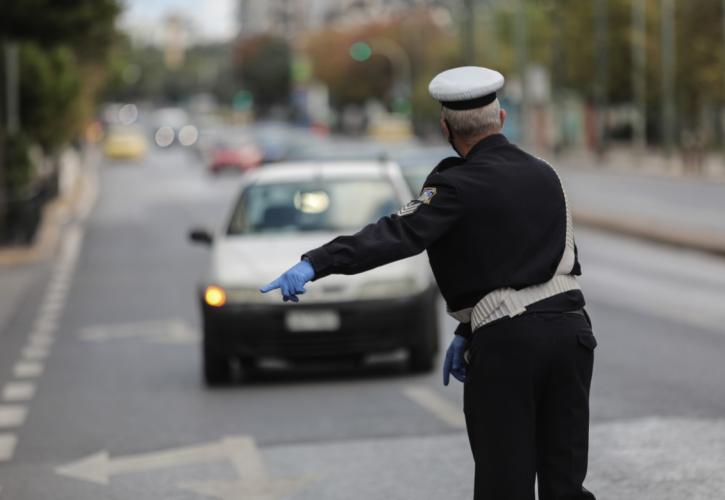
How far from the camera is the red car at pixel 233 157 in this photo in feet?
226

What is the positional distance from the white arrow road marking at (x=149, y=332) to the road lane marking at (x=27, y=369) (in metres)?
1.66

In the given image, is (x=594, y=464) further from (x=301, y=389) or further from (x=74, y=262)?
(x=74, y=262)

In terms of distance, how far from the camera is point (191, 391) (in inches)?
499

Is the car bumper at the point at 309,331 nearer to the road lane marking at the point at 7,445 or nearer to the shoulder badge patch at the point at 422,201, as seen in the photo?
the road lane marking at the point at 7,445

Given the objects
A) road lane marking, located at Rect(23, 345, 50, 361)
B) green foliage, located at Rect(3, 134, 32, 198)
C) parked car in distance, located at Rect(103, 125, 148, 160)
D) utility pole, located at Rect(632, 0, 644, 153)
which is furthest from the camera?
parked car in distance, located at Rect(103, 125, 148, 160)

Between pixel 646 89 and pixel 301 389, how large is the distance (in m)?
65.7

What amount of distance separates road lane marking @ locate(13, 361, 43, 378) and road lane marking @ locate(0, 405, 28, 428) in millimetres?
1783

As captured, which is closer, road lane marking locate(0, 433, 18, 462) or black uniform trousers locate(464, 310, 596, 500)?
black uniform trousers locate(464, 310, 596, 500)

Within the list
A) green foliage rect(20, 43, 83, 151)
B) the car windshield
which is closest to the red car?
green foliage rect(20, 43, 83, 151)

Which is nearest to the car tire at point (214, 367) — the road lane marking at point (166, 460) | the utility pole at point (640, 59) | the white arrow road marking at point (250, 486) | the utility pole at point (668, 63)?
the road lane marking at point (166, 460)

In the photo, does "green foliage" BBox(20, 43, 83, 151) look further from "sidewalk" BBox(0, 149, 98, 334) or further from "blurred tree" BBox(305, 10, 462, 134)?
"blurred tree" BBox(305, 10, 462, 134)

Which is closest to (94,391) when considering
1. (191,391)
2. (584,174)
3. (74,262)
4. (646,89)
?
(191,391)

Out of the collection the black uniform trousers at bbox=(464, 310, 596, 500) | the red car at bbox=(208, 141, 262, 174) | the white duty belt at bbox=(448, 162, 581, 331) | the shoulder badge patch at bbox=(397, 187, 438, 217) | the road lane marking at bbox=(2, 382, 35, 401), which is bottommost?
the red car at bbox=(208, 141, 262, 174)

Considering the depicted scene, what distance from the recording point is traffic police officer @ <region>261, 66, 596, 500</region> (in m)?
5.36
